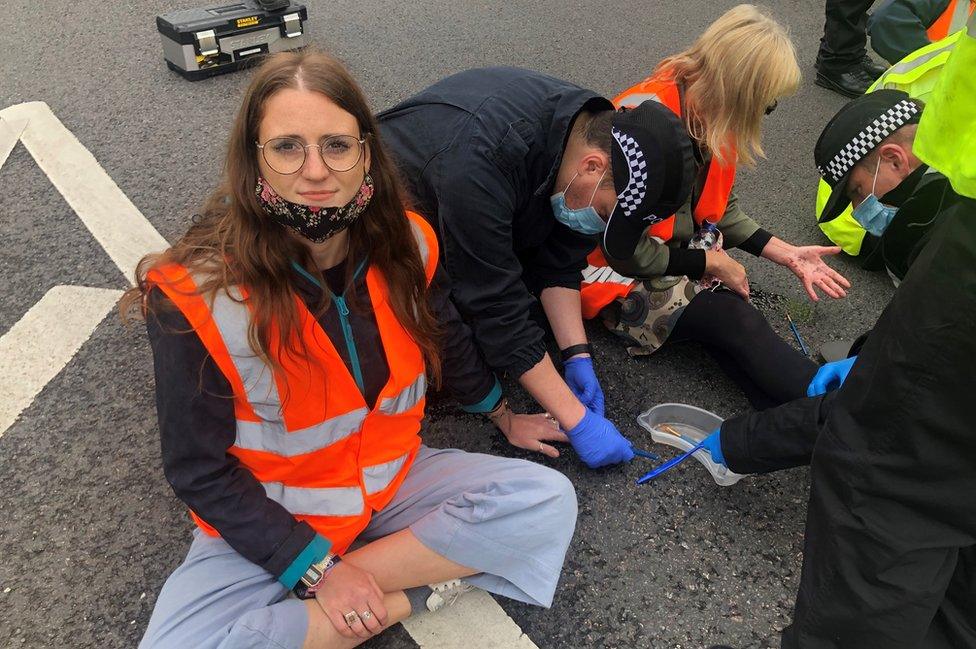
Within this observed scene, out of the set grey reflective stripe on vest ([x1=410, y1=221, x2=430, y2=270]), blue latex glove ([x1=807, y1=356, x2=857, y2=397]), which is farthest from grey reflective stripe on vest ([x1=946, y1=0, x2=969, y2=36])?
grey reflective stripe on vest ([x1=410, y1=221, x2=430, y2=270])

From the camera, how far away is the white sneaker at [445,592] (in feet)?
5.64

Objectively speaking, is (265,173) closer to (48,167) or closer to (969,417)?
(969,417)

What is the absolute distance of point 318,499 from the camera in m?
1.65

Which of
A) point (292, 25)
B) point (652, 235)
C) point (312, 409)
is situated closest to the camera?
point (312, 409)

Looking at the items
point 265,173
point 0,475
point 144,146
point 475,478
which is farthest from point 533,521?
point 144,146

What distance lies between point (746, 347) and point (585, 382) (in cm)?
50

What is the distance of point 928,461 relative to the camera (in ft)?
3.25

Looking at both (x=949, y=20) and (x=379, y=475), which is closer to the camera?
(x=379, y=475)

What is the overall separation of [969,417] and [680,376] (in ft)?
5.16

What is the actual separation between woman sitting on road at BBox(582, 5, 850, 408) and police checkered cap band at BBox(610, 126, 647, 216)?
0.20 metres

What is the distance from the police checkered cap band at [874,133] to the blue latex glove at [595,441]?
43.8 inches

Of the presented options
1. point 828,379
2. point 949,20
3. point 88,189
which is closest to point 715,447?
point 828,379

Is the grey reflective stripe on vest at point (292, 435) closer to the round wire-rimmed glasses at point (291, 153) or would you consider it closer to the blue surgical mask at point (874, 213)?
the round wire-rimmed glasses at point (291, 153)

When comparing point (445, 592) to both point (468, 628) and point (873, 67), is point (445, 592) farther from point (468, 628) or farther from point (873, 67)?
point (873, 67)
